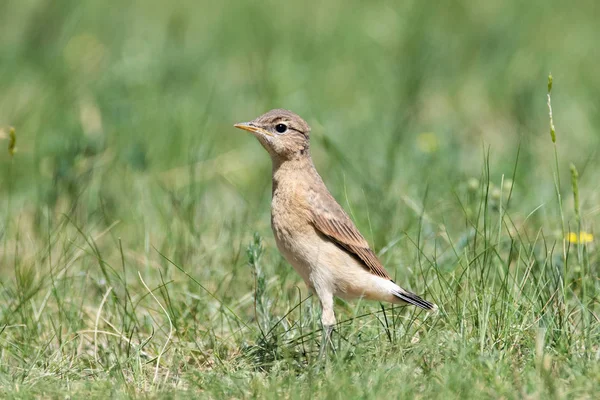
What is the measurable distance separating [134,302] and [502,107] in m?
5.06

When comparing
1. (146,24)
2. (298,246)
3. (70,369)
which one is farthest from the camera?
(146,24)

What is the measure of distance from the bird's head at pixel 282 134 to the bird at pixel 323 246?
0.02 meters

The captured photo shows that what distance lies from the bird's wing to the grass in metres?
0.30

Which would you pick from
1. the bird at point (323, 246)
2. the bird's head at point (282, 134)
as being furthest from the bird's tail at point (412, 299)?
the bird's head at point (282, 134)

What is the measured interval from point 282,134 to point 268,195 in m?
2.05

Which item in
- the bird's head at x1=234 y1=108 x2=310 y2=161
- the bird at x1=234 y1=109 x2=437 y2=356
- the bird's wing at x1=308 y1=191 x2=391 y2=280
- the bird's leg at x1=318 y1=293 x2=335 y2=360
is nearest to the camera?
the bird's leg at x1=318 y1=293 x2=335 y2=360

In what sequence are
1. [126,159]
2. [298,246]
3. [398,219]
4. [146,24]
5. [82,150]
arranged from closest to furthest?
[298,246]
[398,219]
[82,150]
[126,159]
[146,24]

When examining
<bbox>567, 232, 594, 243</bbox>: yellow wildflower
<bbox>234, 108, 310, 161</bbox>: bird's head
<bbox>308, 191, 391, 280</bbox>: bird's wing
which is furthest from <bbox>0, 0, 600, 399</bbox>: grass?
<bbox>234, 108, 310, 161</bbox>: bird's head

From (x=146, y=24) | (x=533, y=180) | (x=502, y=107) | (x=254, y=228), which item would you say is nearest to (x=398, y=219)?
(x=254, y=228)

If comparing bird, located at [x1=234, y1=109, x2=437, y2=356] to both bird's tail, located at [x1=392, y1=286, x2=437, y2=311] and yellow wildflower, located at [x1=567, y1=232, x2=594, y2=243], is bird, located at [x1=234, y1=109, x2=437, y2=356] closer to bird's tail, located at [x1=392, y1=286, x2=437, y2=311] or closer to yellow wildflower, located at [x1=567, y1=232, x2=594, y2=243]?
bird's tail, located at [x1=392, y1=286, x2=437, y2=311]

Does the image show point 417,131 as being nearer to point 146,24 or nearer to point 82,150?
point 82,150

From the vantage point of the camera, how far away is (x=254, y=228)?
6.83 m

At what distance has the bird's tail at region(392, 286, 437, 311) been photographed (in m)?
5.15

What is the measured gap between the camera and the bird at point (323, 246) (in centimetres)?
530
